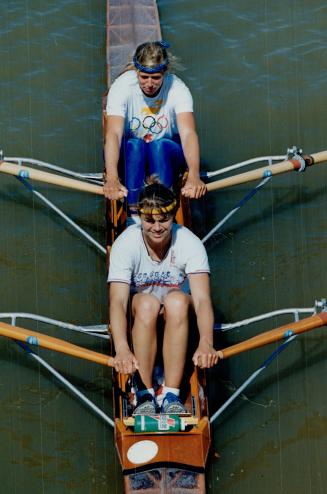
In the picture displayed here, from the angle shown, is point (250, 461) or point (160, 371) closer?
point (160, 371)

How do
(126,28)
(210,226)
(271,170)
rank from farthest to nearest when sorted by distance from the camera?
1. (126,28)
2. (210,226)
3. (271,170)

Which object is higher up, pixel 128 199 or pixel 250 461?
pixel 128 199

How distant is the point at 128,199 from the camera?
6.21 meters

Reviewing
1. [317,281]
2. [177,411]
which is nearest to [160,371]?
[177,411]

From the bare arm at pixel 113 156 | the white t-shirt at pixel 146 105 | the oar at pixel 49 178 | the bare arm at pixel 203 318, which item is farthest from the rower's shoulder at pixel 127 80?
the bare arm at pixel 203 318

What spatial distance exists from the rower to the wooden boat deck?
254 cm

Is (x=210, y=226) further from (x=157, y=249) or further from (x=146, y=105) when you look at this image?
(x=157, y=249)

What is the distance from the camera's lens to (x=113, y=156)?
19.7ft

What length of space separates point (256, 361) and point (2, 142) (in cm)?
268

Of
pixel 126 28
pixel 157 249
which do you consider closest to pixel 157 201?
pixel 157 249

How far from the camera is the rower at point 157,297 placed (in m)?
5.27

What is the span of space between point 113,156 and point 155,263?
2.57 ft

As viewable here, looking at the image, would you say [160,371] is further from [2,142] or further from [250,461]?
[2,142]

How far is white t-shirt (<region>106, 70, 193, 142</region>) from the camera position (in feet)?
20.3
